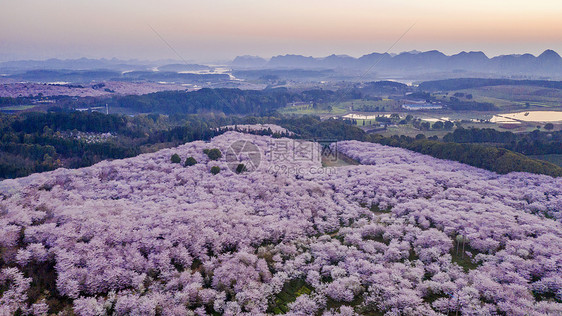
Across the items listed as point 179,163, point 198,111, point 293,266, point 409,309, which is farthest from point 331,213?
point 198,111

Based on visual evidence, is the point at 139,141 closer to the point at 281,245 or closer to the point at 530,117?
the point at 281,245

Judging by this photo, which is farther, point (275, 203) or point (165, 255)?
point (275, 203)

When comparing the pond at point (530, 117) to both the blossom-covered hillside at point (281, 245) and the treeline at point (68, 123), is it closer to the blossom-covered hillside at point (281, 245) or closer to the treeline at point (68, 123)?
the blossom-covered hillside at point (281, 245)

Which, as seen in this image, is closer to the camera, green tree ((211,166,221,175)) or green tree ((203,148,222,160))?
green tree ((211,166,221,175))

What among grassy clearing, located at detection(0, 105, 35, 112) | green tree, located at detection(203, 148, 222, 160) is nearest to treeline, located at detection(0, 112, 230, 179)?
green tree, located at detection(203, 148, 222, 160)

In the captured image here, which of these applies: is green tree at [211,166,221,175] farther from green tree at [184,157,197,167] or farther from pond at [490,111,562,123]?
pond at [490,111,562,123]

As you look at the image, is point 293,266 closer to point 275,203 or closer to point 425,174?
point 275,203

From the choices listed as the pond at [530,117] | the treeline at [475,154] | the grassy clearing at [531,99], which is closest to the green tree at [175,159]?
the treeline at [475,154]

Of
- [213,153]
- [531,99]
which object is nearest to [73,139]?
[213,153]
